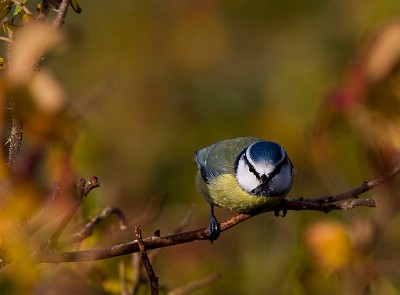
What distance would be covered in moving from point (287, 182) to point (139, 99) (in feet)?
10.2

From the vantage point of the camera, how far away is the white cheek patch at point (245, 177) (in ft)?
8.96

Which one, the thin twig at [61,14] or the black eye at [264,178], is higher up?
the thin twig at [61,14]

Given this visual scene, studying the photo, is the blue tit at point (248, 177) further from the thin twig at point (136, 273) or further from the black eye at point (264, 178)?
the thin twig at point (136, 273)

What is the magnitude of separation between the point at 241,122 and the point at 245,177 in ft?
6.34

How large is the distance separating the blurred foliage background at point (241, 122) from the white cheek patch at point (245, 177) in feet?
0.78

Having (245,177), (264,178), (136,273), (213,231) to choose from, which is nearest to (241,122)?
(245,177)

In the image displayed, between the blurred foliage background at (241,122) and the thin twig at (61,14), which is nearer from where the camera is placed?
the thin twig at (61,14)

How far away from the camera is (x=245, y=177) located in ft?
9.30

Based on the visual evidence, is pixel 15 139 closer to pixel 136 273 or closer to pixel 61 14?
pixel 61 14

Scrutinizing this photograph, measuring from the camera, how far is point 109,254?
1.34m

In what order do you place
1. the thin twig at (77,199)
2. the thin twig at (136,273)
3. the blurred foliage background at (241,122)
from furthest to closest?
the thin twig at (136,273) < the blurred foliage background at (241,122) < the thin twig at (77,199)

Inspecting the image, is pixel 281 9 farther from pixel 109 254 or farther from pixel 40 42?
pixel 40 42

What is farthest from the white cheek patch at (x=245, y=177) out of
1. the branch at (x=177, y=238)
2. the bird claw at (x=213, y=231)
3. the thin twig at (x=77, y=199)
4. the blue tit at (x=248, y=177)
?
the thin twig at (x=77, y=199)

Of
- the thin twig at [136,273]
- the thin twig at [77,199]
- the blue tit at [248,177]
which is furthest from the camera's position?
the blue tit at [248,177]
